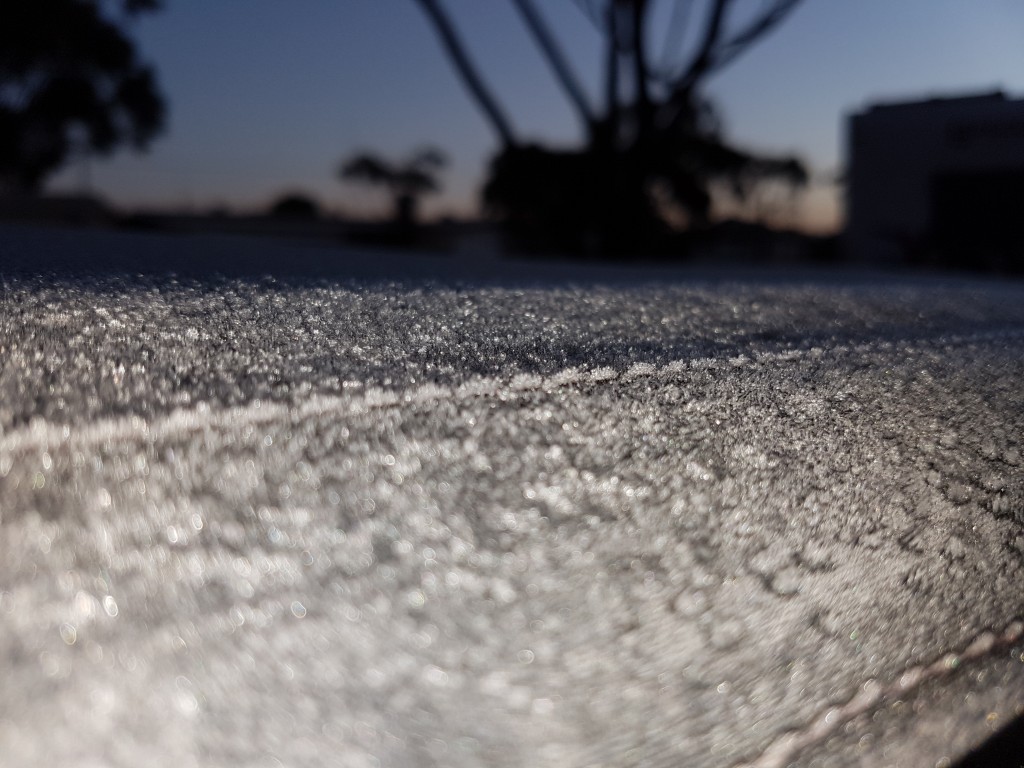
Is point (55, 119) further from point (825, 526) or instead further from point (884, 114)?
→ point (825, 526)

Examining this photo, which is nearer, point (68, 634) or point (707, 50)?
point (68, 634)

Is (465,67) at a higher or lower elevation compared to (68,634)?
higher

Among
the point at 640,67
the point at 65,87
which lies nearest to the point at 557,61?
the point at 640,67

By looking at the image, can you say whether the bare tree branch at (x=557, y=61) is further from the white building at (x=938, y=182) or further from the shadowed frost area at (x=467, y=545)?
the shadowed frost area at (x=467, y=545)

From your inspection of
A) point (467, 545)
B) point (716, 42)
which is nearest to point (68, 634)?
point (467, 545)

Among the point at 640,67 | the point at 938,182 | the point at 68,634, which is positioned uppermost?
the point at 640,67

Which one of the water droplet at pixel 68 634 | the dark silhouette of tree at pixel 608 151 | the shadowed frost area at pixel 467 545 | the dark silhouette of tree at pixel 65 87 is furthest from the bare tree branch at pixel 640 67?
the water droplet at pixel 68 634

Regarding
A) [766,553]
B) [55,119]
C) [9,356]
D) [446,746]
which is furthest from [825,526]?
[55,119]

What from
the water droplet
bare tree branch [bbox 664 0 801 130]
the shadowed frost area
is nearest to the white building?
bare tree branch [bbox 664 0 801 130]

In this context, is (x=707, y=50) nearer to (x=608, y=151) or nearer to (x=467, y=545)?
(x=608, y=151)
